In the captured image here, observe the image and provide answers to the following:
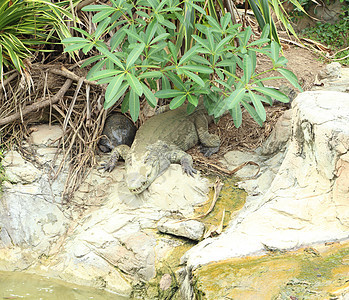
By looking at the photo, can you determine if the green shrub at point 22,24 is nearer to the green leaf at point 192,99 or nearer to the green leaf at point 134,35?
the green leaf at point 134,35

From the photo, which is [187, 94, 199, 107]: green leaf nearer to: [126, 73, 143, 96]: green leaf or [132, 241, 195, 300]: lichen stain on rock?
[126, 73, 143, 96]: green leaf

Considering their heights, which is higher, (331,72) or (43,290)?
(331,72)

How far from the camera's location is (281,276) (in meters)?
2.79

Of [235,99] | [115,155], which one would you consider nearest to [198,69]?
[235,99]

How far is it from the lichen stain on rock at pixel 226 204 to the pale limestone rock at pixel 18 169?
164 centimetres

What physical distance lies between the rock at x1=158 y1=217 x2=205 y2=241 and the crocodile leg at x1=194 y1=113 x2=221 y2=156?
1.16 metres

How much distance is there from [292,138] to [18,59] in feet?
8.70

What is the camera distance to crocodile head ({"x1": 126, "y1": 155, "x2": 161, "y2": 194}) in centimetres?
419

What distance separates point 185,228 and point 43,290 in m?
1.25

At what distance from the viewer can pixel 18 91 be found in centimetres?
486

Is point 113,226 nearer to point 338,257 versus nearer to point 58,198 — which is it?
point 58,198

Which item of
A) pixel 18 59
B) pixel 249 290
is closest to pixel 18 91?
pixel 18 59

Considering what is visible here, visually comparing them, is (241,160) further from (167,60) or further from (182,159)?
(167,60)

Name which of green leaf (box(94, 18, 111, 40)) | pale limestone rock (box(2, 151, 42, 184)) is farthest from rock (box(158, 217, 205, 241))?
green leaf (box(94, 18, 111, 40))
